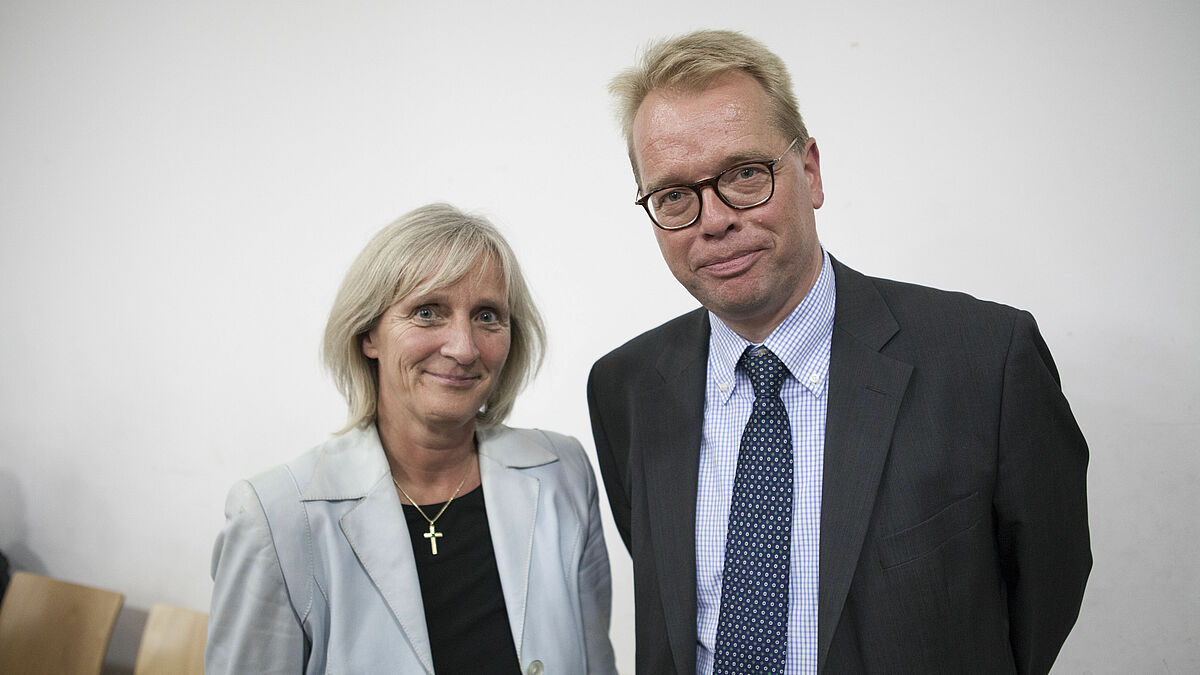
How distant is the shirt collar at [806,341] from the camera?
1.40 meters

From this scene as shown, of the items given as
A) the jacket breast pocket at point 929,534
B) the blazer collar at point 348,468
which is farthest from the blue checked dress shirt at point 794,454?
the blazer collar at point 348,468

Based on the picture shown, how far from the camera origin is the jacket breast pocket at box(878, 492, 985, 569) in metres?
1.26

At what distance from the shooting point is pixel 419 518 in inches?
63.9

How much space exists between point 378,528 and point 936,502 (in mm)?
1036

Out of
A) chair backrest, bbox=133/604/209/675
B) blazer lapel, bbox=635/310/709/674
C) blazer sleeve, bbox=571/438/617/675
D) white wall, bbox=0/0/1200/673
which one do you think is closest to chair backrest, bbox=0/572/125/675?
chair backrest, bbox=133/604/209/675

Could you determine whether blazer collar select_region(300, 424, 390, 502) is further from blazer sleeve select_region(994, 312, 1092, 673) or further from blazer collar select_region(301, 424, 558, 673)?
blazer sleeve select_region(994, 312, 1092, 673)

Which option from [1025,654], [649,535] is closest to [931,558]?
[1025,654]

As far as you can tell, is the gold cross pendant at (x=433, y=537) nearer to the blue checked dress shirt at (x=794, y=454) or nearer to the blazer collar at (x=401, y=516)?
the blazer collar at (x=401, y=516)

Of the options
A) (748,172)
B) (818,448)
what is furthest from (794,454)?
(748,172)

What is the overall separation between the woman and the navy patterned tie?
44 centimetres

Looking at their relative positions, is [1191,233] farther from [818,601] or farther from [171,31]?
[171,31]

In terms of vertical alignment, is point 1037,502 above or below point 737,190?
below

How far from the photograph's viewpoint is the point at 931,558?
4.12 feet

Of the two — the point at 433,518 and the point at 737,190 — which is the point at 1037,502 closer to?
the point at 737,190
